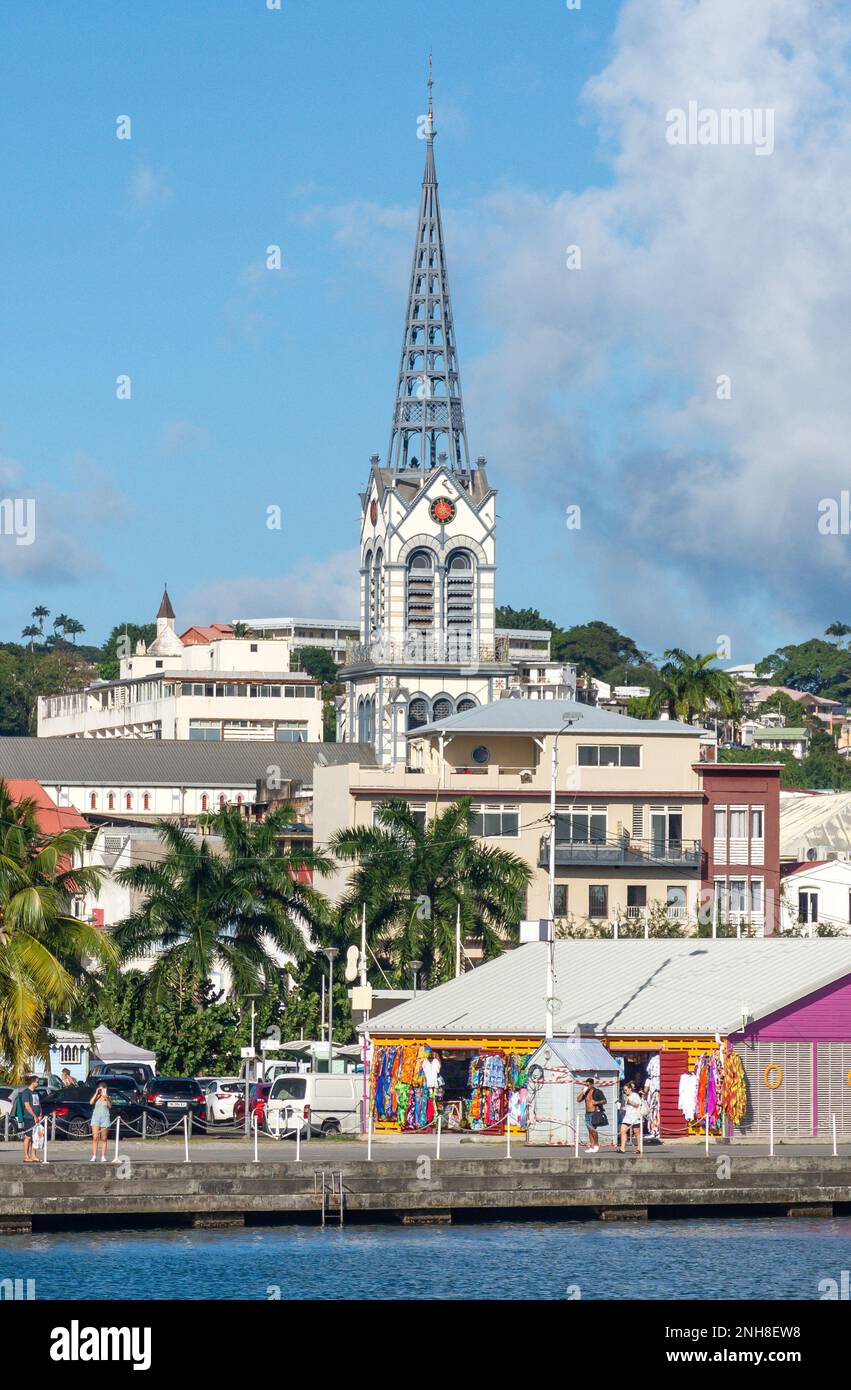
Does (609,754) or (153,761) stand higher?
(153,761)

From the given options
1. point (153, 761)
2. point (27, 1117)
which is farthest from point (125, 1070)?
point (153, 761)

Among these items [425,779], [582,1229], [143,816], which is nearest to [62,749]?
[143,816]

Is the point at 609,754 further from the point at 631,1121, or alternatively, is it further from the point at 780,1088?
the point at 631,1121

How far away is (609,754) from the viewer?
99.2 metres

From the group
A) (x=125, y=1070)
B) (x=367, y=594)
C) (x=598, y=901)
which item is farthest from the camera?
(x=367, y=594)

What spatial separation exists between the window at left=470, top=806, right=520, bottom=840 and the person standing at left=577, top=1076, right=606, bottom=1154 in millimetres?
40927

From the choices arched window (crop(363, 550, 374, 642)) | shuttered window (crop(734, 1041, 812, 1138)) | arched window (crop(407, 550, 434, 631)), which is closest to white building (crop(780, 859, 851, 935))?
shuttered window (crop(734, 1041, 812, 1138))

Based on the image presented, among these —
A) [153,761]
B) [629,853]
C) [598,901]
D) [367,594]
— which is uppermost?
A: [367,594]

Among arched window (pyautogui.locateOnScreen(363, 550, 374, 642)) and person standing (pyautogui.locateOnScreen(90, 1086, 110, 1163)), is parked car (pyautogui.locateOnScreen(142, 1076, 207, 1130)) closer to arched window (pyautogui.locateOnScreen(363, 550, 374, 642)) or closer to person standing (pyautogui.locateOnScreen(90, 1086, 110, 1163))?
person standing (pyautogui.locateOnScreen(90, 1086, 110, 1163))

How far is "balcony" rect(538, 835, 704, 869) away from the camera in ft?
316

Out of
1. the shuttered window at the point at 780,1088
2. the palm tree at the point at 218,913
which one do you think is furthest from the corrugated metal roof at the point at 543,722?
the shuttered window at the point at 780,1088

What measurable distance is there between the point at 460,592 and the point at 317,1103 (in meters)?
86.0

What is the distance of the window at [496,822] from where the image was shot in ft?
318
